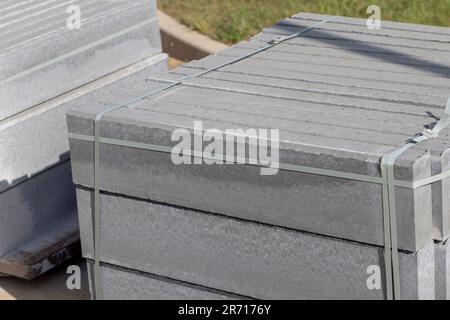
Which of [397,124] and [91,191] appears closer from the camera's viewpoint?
[397,124]

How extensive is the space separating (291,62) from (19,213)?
158cm

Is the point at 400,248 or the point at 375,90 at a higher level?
the point at 375,90

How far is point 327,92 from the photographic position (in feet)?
15.0

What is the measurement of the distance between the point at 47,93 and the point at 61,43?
28 centimetres

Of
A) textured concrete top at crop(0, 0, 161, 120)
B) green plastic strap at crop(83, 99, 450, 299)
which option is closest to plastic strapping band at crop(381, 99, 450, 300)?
green plastic strap at crop(83, 99, 450, 299)

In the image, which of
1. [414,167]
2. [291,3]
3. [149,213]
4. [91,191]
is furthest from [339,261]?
[291,3]

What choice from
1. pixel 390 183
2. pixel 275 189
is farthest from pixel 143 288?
pixel 390 183

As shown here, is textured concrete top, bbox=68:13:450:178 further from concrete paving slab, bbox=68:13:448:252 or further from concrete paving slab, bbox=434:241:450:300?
concrete paving slab, bbox=434:241:450:300

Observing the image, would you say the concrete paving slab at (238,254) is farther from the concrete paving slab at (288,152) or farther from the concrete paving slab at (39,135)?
the concrete paving slab at (39,135)

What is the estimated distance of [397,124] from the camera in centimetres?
412

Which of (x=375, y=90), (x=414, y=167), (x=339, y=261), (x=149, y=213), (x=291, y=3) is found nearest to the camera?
(x=414, y=167)

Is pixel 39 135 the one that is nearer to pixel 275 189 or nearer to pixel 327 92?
pixel 327 92

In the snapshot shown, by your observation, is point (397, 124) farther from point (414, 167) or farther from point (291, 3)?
point (291, 3)
